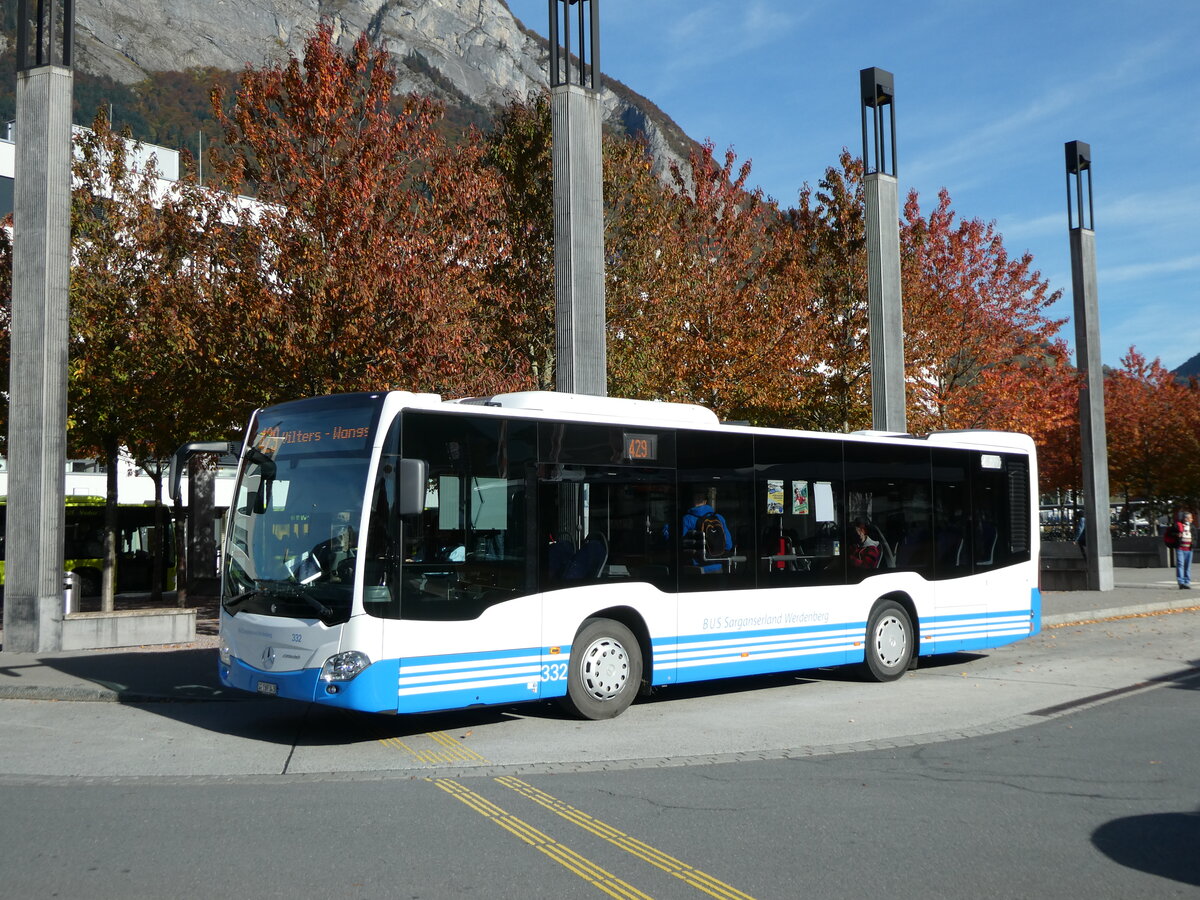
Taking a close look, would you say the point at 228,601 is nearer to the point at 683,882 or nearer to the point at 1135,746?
the point at 683,882

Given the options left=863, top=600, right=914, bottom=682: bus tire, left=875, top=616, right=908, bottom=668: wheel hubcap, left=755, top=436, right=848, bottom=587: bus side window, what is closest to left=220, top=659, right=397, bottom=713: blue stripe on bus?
left=755, top=436, right=848, bottom=587: bus side window

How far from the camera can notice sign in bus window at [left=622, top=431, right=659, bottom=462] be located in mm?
10812

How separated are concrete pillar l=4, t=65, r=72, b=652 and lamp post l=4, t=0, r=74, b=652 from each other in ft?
0.04

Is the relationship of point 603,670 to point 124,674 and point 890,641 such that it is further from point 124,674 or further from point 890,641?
point 124,674

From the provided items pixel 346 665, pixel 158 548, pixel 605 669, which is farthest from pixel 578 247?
Result: pixel 158 548

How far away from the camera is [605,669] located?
10.4m

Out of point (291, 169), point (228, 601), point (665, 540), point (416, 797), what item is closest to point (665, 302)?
point (291, 169)

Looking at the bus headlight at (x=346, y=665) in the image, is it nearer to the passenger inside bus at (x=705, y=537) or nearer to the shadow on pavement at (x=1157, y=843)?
the passenger inside bus at (x=705, y=537)

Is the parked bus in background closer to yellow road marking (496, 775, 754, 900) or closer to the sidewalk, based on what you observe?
the sidewalk

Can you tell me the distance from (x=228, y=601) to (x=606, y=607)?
327cm

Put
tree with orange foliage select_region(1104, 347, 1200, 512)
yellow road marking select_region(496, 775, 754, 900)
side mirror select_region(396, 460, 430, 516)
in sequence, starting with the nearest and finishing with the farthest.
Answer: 1. yellow road marking select_region(496, 775, 754, 900)
2. side mirror select_region(396, 460, 430, 516)
3. tree with orange foliage select_region(1104, 347, 1200, 512)

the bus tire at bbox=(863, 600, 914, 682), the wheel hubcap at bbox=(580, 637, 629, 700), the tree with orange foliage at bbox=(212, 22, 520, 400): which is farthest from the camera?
the tree with orange foliage at bbox=(212, 22, 520, 400)

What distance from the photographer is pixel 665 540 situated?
10930 mm

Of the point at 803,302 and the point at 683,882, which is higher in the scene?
the point at 803,302
